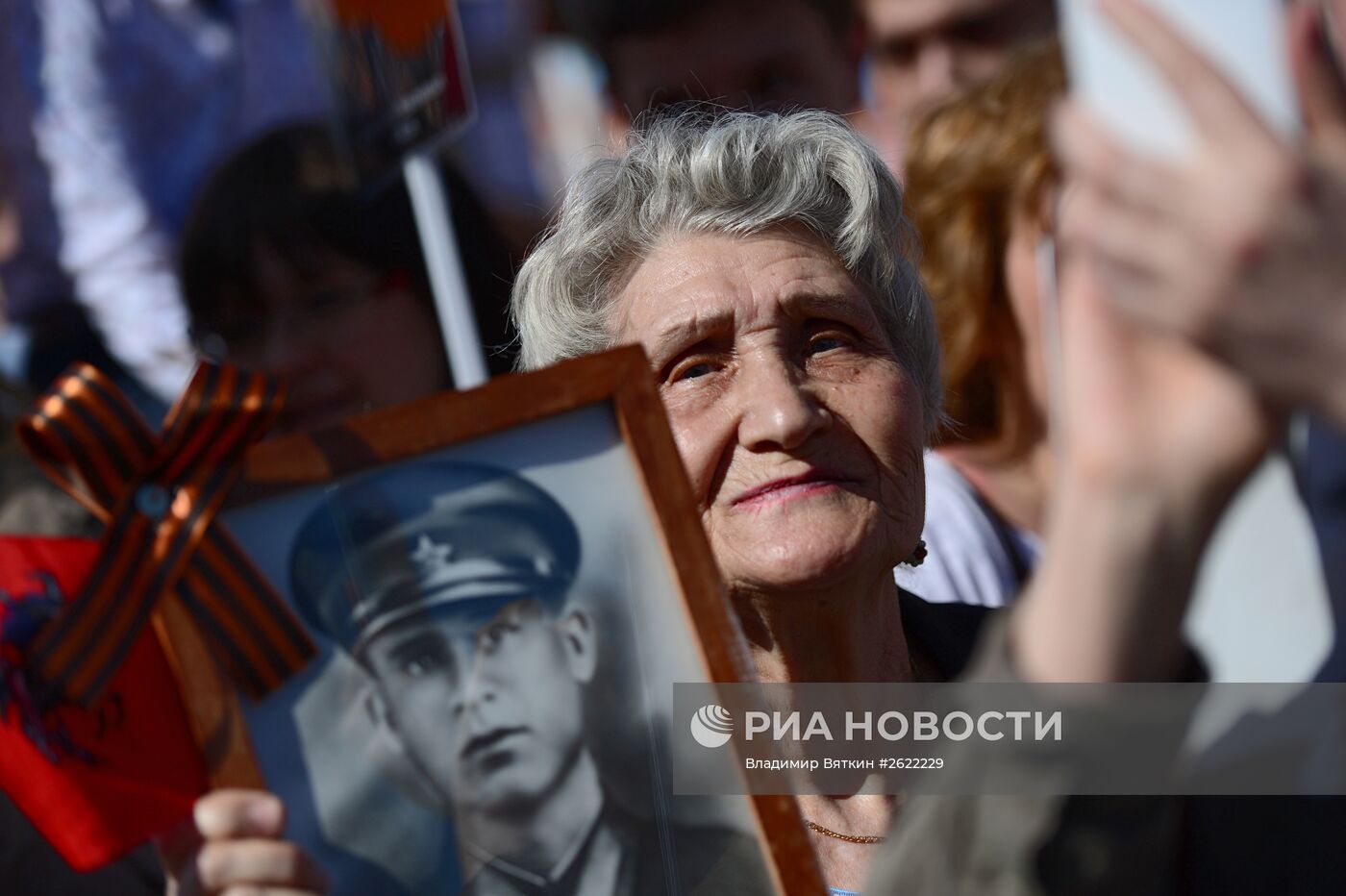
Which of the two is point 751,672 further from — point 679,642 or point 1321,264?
point 1321,264

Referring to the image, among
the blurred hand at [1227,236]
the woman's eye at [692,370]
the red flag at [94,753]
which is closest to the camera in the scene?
the blurred hand at [1227,236]

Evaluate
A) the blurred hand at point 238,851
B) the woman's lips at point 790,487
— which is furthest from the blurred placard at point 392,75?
the blurred hand at point 238,851

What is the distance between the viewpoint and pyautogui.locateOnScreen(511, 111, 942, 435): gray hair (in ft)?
6.55

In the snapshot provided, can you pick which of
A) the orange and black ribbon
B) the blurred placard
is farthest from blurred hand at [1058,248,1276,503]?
the blurred placard

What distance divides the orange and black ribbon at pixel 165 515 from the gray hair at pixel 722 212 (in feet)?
2.37

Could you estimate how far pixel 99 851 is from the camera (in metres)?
1.34

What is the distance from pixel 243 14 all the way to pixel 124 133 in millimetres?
474

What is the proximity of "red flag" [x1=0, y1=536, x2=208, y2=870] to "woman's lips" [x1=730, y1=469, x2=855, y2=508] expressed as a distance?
2.33 ft

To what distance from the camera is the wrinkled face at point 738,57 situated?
11.4ft

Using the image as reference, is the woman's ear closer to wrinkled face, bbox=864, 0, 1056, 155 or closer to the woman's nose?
the woman's nose

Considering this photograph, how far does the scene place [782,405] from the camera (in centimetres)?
180

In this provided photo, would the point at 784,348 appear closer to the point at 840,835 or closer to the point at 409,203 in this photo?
the point at 840,835

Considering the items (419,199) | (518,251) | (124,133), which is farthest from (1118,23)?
(124,133)

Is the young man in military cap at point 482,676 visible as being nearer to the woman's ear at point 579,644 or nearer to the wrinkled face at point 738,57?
the woman's ear at point 579,644
